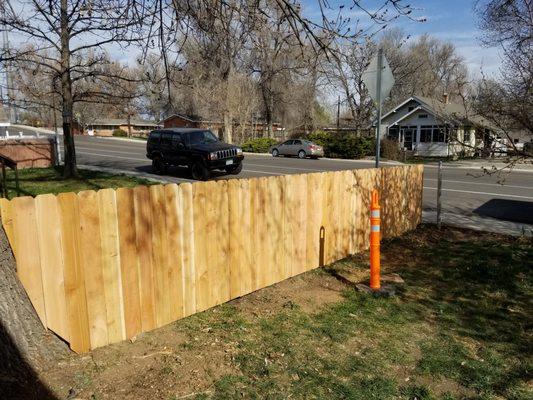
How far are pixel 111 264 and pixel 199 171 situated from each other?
12144 mm

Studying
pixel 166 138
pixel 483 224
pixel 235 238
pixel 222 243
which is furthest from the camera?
pixel 166 138

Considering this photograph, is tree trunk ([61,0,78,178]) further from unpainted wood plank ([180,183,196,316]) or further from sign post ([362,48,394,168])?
unpainted wood plank ([180,183,196,316])

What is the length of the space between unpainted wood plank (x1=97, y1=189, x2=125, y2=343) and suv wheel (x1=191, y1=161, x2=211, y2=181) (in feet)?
38.8

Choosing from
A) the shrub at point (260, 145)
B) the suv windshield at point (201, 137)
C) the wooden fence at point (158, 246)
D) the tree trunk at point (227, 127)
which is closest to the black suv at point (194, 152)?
the suv windshield at point (201, 137)

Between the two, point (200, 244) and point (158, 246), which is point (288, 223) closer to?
point (200, 244)

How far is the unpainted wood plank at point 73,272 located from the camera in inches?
124

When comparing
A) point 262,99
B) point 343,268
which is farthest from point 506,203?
point 262,99

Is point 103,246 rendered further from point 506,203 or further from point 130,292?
point 506,203

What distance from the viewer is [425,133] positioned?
3806cm

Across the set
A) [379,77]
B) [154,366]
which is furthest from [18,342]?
[379,77]

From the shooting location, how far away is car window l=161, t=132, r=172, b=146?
16500mm

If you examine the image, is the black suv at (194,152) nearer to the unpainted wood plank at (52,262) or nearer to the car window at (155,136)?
the car window at (155,136)

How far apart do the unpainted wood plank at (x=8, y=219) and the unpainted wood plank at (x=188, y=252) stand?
145 cm

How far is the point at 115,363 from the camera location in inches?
128
